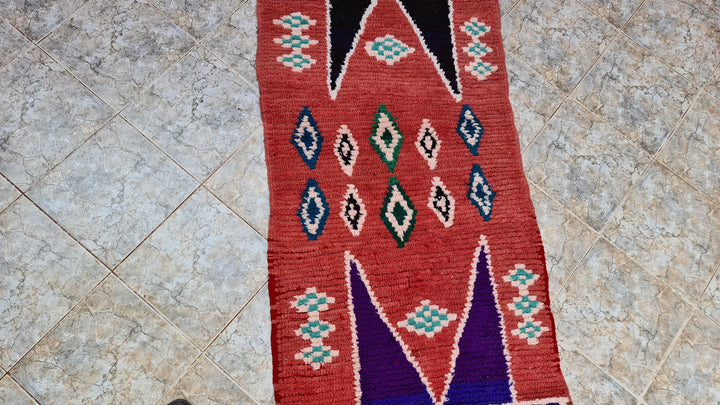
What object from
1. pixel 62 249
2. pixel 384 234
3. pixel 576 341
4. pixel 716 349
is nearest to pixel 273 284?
pixel 384 234

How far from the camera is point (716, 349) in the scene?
1284mm

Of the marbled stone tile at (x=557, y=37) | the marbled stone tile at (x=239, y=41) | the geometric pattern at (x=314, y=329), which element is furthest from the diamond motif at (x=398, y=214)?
the marbled stone tile at (x=557, y=37)

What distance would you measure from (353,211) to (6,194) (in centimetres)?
75

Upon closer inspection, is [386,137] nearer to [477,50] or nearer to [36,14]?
[477,50]

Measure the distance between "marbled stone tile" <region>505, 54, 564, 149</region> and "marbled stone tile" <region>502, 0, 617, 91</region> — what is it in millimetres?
26

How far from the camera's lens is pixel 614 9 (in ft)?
5.13

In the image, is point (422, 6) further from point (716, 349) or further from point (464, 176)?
point (716, 349)

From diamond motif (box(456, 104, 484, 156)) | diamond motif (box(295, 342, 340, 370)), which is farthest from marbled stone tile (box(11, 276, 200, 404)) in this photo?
diamond motif (box(456, 104, 484, 156))

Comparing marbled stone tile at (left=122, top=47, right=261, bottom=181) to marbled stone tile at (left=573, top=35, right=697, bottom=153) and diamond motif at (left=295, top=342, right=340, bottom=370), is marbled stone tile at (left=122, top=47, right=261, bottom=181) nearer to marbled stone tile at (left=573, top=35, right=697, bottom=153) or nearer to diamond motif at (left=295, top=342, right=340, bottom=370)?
diamond motif at (left=295, top=342, right=340, bottom=370)

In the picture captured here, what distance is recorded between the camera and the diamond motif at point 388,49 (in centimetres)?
141

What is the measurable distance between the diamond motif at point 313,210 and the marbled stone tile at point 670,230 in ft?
2.29

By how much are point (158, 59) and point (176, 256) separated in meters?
0.49

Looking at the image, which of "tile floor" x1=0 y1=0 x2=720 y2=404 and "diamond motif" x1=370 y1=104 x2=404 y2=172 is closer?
"tile floor" x1=0 y1=0 x2=720 y2=404

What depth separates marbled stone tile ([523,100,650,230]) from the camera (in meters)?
1.37
